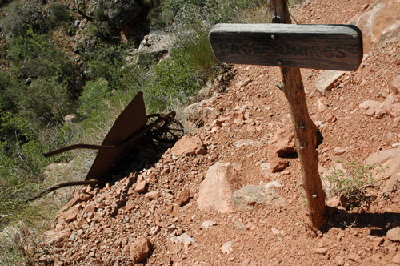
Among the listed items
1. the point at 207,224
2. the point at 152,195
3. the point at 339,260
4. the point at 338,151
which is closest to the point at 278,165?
the point at 338,151

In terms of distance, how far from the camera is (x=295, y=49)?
179 centimetres

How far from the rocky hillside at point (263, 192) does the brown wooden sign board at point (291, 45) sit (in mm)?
1217

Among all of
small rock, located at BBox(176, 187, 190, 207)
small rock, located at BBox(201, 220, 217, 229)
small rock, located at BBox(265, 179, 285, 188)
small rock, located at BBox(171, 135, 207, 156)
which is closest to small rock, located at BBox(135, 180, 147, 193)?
small rock, located at BBox(176, 187, 190, 207)

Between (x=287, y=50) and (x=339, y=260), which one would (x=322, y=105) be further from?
(x=287, y=50)

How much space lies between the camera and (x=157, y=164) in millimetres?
3678

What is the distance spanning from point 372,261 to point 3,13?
18.5 m

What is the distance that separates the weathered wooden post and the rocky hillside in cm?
54

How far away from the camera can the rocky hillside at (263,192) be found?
2434 mm

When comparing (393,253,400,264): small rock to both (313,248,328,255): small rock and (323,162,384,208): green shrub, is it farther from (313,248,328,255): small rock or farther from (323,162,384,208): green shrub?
(323,162,384,208): green shrub

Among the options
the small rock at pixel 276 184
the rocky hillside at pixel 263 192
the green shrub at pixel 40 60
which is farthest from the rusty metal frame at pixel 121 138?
the green shrub at pixel 40 60

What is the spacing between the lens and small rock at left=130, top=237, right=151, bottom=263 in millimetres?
2807

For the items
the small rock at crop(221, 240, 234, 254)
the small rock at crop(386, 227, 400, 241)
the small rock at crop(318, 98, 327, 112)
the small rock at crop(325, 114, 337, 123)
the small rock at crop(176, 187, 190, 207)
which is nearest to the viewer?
the small rock at crop(386, 227, 400, 241)

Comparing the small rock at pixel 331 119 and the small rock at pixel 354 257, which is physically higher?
the small rock at pixel 331 119

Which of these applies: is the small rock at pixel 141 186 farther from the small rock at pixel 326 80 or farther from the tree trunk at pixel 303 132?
the small rock at pixel 326 80
